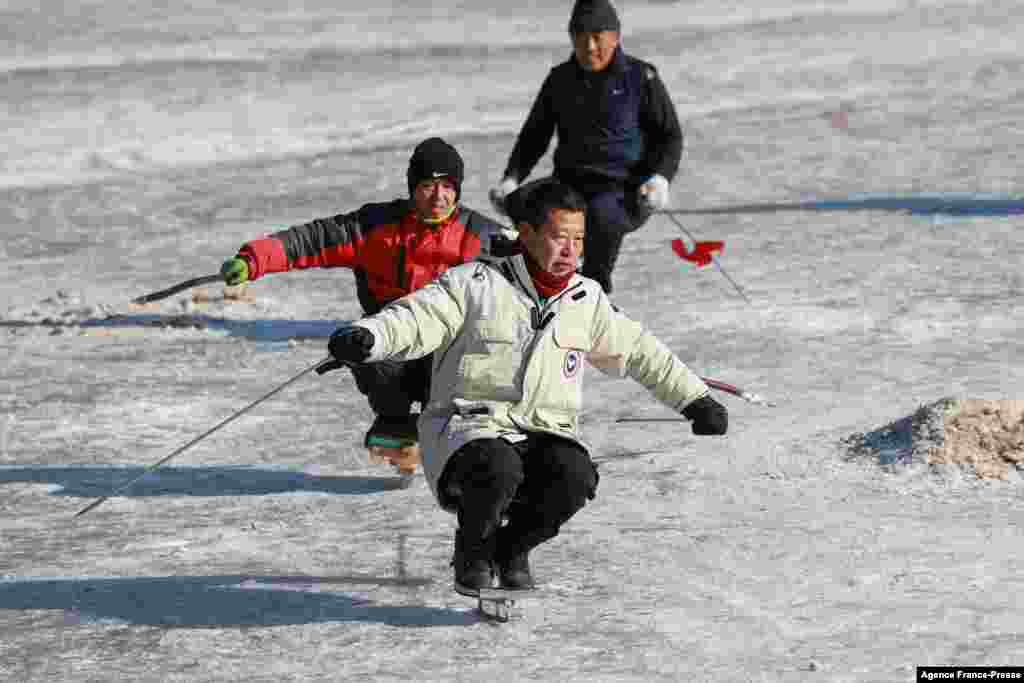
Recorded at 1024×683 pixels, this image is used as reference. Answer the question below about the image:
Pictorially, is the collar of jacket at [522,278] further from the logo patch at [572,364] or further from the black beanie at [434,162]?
the black beanie at [434,162]

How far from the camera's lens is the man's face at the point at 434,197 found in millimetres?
6984

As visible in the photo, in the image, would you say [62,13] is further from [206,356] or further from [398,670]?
[398,670]

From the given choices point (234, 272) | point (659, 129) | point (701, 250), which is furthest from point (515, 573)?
point (701, 250)

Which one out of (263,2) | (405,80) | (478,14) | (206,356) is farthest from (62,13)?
(206,356)

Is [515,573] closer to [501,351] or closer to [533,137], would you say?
[501,351]

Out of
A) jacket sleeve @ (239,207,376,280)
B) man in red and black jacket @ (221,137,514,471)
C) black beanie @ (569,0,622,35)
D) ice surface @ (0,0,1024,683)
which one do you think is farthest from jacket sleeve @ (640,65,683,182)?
jacket sleeve @ (239,207,376,280)

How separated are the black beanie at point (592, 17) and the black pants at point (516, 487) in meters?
4.21

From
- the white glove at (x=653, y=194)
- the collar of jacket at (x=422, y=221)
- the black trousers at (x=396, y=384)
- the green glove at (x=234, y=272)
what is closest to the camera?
the green glove at (x=234, y=272)

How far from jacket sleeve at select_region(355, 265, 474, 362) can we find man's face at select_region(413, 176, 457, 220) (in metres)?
1.33

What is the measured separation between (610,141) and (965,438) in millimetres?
3205

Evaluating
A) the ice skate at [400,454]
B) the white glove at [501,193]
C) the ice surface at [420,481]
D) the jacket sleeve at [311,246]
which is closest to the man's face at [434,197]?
the jacket sleeve at [311,246]

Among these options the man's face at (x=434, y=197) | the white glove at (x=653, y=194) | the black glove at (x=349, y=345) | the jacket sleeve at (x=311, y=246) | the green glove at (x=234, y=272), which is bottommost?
the black glove at (x=349, y=345)

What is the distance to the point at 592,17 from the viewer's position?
30.6 ft

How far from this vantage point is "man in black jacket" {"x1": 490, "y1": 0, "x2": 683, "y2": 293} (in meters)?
9.62
